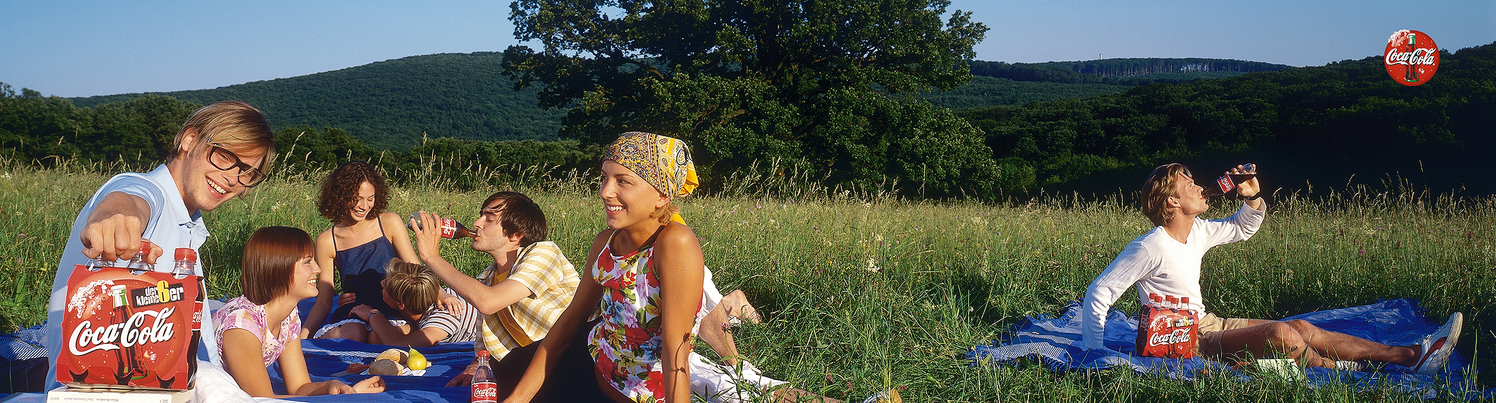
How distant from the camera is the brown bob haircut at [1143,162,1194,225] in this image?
3.71 meters

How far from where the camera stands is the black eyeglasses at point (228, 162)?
2.22 m

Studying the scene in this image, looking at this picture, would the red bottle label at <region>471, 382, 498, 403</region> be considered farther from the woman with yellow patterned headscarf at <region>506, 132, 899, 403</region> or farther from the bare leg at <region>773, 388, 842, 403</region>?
the bare leg at <region>773, 388, 842, 403</region>

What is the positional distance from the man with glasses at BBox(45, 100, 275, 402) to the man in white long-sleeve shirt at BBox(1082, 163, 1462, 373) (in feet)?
10.8

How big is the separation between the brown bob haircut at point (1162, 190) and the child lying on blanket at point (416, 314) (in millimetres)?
3431

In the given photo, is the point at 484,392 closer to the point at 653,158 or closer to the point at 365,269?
the point at 653,158

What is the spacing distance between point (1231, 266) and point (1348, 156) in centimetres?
2224

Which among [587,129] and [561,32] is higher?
[561,32]

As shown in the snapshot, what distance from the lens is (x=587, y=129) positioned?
20.2m

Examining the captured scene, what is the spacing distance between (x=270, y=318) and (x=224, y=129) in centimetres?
106

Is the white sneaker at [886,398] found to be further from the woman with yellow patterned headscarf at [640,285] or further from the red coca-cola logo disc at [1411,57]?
the red coca-cola logo disc at [1411,57]

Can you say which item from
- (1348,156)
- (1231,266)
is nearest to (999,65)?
(1348,156)

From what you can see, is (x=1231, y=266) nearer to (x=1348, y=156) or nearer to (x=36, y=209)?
(x=36, y=209)

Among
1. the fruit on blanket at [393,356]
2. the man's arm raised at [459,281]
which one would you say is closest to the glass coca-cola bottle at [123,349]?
the man's arm raised at [459,281]

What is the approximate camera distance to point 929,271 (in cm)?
484
